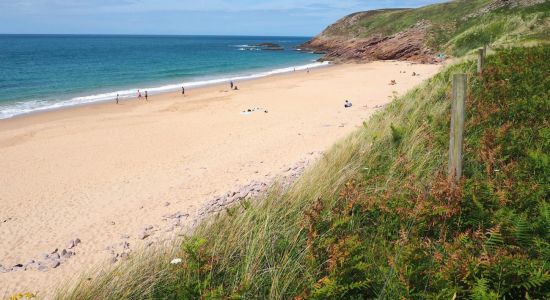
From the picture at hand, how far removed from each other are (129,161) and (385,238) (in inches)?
456

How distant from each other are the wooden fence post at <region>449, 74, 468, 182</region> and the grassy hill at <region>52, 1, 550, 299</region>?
9.3 inches

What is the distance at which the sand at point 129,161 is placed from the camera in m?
8.48

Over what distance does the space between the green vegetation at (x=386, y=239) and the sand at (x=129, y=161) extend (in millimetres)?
1804

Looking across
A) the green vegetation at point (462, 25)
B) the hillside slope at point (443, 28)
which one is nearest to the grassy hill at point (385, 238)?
the green vegetation at point (462, 25)

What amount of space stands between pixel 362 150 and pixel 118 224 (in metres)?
5.61

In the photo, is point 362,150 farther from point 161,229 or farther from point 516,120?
point 161,229

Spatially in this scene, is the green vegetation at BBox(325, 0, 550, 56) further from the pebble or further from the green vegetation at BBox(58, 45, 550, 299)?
the pebble

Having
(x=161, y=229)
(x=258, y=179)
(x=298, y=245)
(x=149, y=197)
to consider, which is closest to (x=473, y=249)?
(x=298, y=245)

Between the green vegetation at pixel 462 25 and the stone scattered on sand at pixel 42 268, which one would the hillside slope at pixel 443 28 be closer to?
the green vegetation at pixel 462 25

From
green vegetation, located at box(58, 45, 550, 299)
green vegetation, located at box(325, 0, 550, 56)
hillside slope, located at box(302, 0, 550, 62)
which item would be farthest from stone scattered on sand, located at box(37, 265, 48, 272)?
hillside slope, located at box(302, 0, 550, 62)

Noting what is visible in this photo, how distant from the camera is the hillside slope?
107 ft

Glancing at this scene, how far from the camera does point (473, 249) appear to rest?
3680 mm

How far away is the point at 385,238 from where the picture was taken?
163 inches

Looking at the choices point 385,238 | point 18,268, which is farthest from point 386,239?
point 18,268
